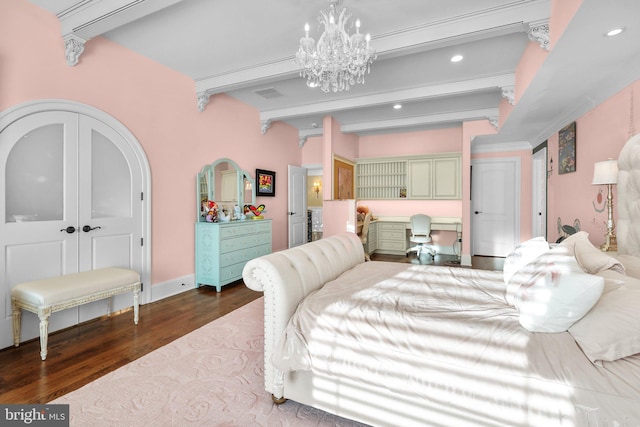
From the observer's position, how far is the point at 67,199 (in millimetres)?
2902

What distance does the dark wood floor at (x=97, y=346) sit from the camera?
2.01 meters

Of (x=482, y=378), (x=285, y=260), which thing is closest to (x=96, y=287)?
(x=285, y=260)


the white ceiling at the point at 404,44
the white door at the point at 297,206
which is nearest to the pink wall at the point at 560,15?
the white ceiling at the point at 404,44

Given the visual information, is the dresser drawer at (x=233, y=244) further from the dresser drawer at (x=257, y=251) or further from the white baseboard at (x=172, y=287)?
the white baseboard at (x=172, y=287)

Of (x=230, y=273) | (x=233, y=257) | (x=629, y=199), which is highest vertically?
(x=629, y=199)

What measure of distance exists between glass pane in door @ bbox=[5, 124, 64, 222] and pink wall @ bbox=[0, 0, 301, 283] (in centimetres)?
33

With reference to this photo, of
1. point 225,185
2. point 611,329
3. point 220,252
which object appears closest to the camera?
point 611,329

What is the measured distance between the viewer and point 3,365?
2.25 meters

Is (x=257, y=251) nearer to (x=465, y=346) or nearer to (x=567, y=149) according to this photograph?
(x=465, y=346)

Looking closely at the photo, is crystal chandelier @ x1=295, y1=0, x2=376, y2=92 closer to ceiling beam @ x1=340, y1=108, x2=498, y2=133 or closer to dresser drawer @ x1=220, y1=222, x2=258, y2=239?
dresser drawer @ x1=220, y1=222, x2=258, y2=239

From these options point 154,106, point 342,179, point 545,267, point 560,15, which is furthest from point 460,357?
point 342,179

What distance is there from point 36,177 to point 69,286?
107cm

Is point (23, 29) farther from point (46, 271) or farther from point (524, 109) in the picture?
point (524, 109)

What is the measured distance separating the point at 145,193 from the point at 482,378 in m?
3.74
